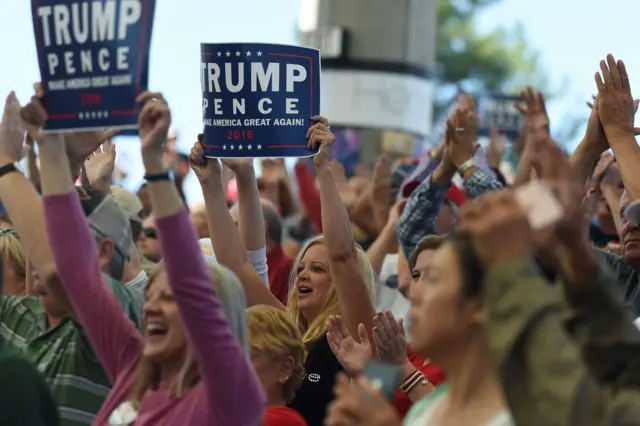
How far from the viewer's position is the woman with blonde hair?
4.93m

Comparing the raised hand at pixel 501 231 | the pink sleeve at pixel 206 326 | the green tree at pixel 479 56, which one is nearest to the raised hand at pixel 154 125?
the pink sleeve at pixel 206 326

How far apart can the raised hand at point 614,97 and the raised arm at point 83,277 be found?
5.77 ft

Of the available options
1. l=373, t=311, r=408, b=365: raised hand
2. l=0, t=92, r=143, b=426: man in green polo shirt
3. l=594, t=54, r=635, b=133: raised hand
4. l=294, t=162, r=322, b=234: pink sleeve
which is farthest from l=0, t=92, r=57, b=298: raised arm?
l=294, t=162, r=322, b=234: pink sleeve

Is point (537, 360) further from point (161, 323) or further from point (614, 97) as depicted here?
point (614, 97)

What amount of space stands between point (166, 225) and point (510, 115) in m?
11.5

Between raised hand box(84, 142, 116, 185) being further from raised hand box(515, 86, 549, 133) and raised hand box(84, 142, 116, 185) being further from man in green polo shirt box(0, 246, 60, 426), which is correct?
man in green polo shirt box(0, 246, 60, 426)

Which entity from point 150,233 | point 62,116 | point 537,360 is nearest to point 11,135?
point 62,116

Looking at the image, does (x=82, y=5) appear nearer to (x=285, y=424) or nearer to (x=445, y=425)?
(x=285, y=424)

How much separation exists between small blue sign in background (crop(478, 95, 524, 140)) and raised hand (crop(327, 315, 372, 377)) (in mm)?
9732

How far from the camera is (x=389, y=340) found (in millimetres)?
4434

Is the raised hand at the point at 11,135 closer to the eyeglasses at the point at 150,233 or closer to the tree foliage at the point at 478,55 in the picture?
the eyeglasses at the point at 150,233

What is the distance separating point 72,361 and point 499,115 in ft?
35.3

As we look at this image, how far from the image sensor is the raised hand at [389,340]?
4430mm

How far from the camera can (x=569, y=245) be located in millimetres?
3012
